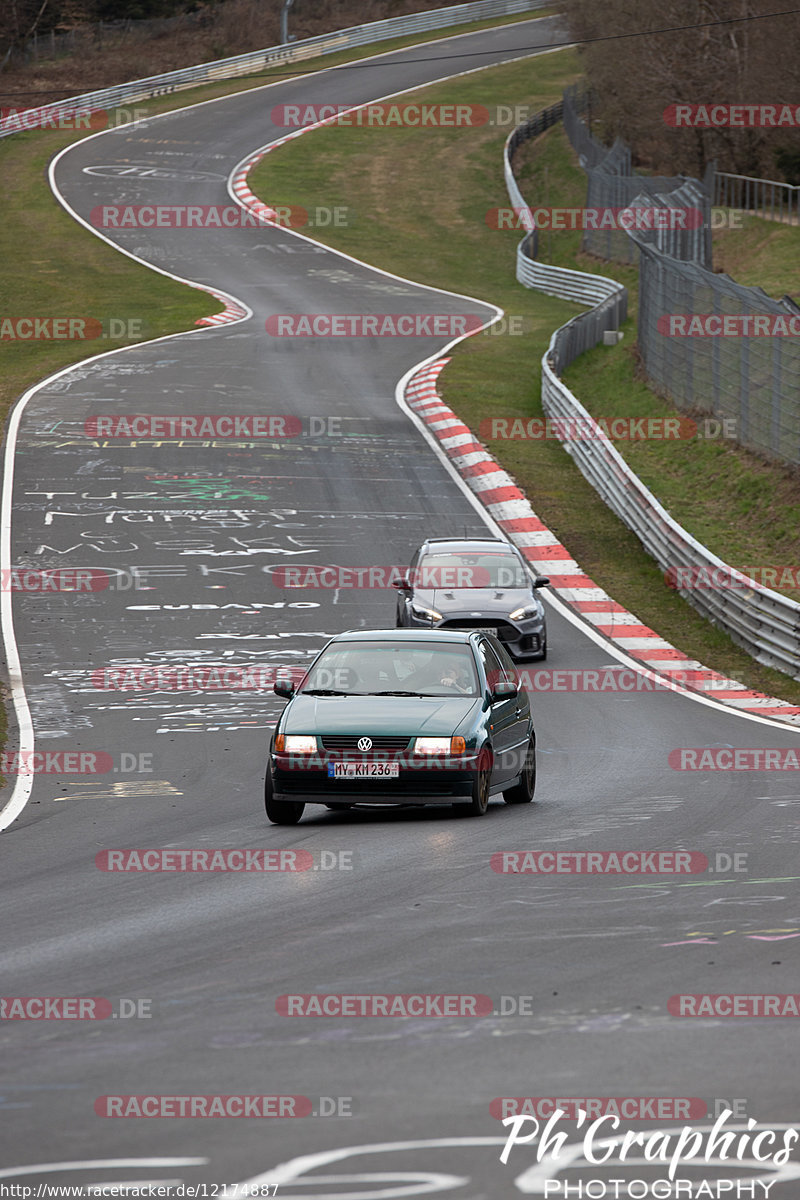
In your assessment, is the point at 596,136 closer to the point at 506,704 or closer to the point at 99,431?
the point at 99,431

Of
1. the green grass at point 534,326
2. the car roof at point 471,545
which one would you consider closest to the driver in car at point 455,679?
the green grass at point 534,326

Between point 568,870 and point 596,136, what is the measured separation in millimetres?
67861

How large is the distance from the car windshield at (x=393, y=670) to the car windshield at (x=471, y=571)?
28.4 ft

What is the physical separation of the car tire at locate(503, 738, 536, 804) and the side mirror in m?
0.54

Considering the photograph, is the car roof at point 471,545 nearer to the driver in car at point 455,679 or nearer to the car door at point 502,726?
the car door at point 502,726

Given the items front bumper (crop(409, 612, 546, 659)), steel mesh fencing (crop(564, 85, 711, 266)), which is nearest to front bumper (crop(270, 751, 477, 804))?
front bumper (crop(409, 612, 546, 659))

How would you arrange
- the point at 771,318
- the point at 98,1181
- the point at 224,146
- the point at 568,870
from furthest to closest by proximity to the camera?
the point at 224,146, the point at 771,318, the point at 568,870, the point at 98,1181

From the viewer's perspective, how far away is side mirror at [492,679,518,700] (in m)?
13.3

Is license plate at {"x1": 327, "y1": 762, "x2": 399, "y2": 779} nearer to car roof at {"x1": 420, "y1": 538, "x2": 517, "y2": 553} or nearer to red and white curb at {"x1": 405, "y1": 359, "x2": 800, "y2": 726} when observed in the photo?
red and white curb at {"x1": 405, "y1": 359, "x2": 800, "y2": 726}

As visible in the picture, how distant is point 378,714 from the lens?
12.6 metres

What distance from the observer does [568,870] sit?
10.2 meters

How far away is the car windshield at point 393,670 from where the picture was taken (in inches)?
523

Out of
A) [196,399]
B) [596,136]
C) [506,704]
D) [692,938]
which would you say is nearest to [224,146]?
[596,136]

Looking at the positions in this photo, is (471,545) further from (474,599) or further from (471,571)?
(474,599)
